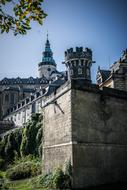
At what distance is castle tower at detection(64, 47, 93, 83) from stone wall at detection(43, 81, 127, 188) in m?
28.6

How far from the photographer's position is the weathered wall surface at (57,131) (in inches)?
665

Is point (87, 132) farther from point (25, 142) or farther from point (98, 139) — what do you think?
point (25, 142)

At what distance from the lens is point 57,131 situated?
18844 mm

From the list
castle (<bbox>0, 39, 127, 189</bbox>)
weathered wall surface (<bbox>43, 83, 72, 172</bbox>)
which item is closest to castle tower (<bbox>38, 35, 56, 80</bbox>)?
weathered wall surface (<bbox>43, 83, 72, 172</bbox>)

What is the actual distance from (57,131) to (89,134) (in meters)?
2.98

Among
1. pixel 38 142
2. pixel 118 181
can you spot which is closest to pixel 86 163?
pixel 118 181

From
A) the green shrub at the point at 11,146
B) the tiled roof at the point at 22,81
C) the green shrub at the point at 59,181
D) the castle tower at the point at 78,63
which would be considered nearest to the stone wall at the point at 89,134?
the green shrub at the point at 59,181

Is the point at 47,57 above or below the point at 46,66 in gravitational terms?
above

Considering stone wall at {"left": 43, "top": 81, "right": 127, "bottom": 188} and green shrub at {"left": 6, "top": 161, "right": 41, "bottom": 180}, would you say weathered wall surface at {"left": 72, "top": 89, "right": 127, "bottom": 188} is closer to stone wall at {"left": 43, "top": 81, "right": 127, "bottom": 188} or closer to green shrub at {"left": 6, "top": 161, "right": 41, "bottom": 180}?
stone wall at {"left": 43, "top": 81, "right": 127, "bottom": 188}

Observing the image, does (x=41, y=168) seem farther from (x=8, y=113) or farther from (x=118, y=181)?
(x=8, y=113)

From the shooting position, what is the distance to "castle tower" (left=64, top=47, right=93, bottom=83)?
4769cm

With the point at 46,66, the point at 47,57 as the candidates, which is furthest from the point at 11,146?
the point at 47,57

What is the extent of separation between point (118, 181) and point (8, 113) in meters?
53.7

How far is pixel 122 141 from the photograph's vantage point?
60.7 feet
